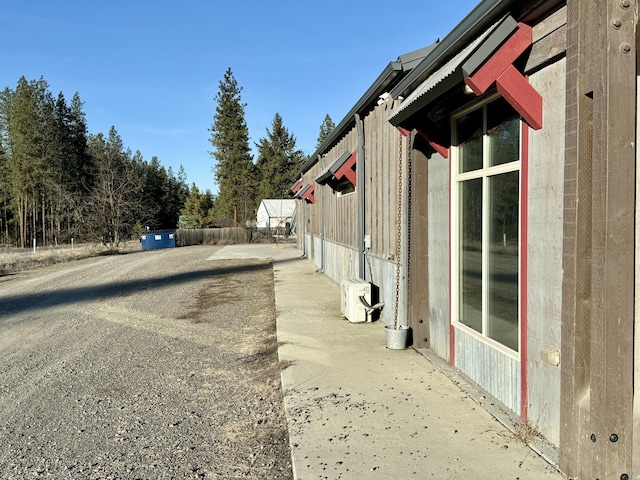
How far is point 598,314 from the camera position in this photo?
2.43m

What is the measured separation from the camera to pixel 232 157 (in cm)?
5406

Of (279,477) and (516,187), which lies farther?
(516,187)

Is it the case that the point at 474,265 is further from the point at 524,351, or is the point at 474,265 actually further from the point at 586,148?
the point at 586,148

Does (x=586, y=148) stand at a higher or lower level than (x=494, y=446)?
higher

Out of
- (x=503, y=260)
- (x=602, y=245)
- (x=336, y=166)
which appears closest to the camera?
(x=602, y=245)

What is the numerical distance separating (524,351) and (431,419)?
844mm

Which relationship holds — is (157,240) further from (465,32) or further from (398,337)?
(465,32)

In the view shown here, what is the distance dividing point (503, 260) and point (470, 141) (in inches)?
48.2

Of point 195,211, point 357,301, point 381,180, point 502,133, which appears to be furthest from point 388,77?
point 195,211

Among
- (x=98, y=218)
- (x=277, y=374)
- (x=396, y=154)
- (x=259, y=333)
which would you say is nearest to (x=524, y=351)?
(x=277, y=374)

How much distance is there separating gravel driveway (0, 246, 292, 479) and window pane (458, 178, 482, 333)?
1.88m

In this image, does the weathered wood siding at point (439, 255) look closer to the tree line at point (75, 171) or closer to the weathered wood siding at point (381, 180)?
the weathered wood siding at point (381, 180)

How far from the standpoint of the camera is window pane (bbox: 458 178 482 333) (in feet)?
14.0

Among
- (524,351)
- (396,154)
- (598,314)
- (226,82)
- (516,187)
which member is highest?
(226,82)
